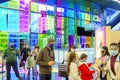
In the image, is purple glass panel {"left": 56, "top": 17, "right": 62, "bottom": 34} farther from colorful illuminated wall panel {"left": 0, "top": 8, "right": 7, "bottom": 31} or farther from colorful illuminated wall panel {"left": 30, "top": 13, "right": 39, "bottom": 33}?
colorful illuminated wall panel {"left": 0, "top": 8, "right": 7, "bottom": 31}

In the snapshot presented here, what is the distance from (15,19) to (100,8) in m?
11.3

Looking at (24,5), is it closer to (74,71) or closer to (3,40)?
(3,40)

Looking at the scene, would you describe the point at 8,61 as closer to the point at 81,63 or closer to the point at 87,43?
the point at 81,63

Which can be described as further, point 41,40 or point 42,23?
point 42,23

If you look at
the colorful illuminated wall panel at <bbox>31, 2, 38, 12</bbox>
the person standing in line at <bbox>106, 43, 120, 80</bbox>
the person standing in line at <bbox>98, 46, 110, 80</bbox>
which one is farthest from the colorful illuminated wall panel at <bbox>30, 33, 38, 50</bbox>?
the person standing in line at <bbox>106, 43, 120, 80</bbox>

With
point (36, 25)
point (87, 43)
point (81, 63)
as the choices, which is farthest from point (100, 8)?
point (81, 63)

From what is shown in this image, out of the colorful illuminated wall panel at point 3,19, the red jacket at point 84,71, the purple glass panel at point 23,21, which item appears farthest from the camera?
the purple glass panel at point 23,21

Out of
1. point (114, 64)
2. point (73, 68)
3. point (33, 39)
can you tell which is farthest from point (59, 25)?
point (114, 64)

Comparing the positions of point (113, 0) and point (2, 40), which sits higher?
point (113, 0)

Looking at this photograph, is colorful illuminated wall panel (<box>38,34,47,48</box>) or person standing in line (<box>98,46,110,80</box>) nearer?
person standing in line (<box>98,46,110,80</box>)

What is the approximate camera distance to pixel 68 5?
2153 centimetres

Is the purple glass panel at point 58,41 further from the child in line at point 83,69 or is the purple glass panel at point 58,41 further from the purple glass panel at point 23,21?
the child in line at point 83,69

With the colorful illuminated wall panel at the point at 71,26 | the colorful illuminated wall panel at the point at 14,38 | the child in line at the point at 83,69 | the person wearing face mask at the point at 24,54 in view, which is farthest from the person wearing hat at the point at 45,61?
the colorful illuminated wall panel at the point at 71,26

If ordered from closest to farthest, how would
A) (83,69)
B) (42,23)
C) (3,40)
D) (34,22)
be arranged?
(83,69)
(3,40)
(34,22)
(42,23)
